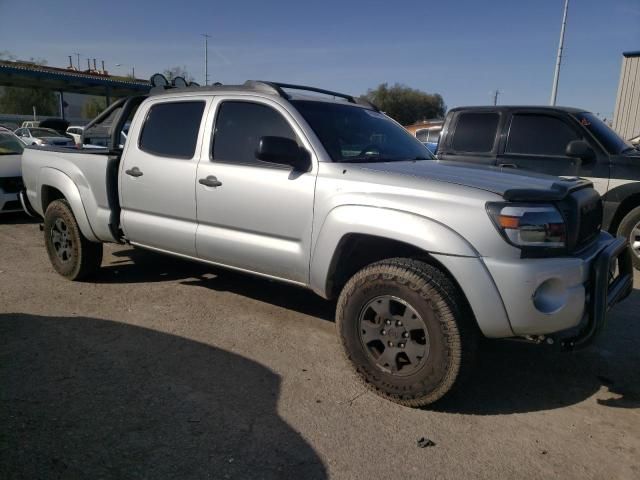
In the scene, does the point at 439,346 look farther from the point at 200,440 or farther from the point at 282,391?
the point at 200,440

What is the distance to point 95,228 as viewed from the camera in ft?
15.7

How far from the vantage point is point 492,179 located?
10.3 feet

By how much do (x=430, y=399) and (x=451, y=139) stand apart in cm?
456

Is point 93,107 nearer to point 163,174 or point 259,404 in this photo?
point 163,174

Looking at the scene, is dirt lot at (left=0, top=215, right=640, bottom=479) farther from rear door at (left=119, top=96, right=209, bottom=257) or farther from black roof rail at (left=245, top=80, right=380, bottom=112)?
Result: black roof rail at (left=245, top=80, right=380, bottom=112)

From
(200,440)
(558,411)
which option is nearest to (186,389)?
(200,440)

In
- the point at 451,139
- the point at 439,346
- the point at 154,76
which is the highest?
the point at 154,76

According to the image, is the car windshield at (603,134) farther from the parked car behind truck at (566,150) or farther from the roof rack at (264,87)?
the roof rack at (264,87)

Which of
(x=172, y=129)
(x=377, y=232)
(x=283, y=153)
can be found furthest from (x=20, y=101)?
(x=377, y=232)

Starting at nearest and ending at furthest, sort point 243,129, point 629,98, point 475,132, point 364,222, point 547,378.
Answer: point 364,222 → point 547,378 → point 243,129 → point 475,132 → point 629,98

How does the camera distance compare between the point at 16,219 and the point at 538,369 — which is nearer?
the point at 538,369

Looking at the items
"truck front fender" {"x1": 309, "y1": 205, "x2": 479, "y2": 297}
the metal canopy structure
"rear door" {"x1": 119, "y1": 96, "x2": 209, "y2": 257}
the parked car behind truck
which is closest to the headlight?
"truck front fender" {"x1": 309, "y1": 205, "x2": 479, "y2": 297}

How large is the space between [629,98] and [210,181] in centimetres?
2002

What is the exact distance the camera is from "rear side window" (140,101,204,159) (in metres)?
4.20
